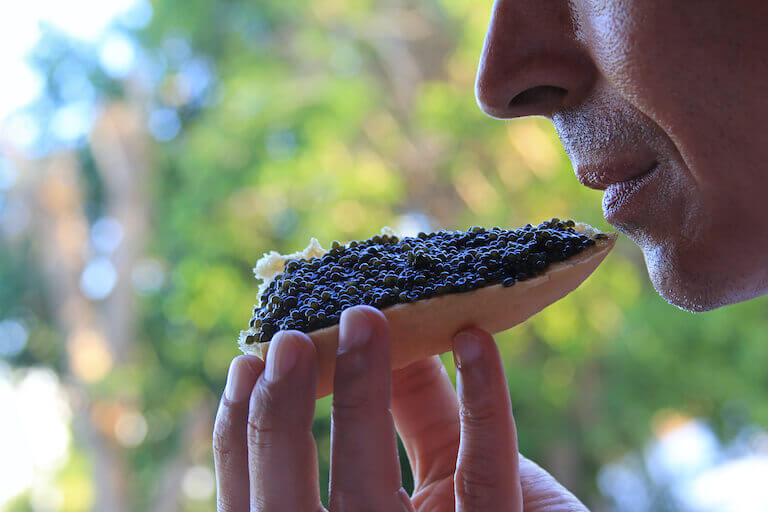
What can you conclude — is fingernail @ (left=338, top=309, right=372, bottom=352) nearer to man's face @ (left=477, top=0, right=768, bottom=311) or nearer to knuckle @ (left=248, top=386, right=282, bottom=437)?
knuckle @ (left=248, top=386, right=282, bottom=437)

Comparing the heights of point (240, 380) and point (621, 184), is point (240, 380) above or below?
below

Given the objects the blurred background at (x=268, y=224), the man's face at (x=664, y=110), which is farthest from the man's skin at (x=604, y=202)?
the blurred background at (x=268, y=224)

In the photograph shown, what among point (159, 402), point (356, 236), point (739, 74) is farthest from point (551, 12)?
point (159, 402)

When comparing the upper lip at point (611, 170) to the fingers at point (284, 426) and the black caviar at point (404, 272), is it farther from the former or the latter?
the fingers at point (284, 426)

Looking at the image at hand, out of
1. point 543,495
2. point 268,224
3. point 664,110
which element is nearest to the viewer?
point 664,110

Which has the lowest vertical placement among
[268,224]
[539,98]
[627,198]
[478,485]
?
[478,485]

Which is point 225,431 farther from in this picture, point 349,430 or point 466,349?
point 466,349

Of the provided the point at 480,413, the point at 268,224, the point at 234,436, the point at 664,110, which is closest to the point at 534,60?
the point at 664,110

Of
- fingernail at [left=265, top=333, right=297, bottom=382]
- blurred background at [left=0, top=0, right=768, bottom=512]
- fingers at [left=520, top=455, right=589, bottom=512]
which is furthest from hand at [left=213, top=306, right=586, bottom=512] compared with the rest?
blurred background at [left=0, top=0, right=768, bottom=512]
